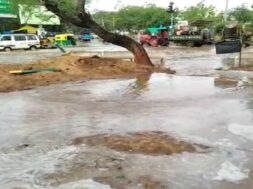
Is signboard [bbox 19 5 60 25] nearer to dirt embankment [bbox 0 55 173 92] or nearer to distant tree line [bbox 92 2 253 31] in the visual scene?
dirt embankment [bbox 0 55 173 92]

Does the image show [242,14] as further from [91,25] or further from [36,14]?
[91,25]

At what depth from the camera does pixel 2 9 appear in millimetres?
57312

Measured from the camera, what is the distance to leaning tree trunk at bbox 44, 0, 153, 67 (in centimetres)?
1934

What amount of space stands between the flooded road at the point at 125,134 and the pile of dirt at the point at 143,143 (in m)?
0.05

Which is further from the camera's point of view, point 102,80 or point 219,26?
point 219,26

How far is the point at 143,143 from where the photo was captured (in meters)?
7.64

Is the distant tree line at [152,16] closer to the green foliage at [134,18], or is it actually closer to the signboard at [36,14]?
the green foliage at [134,18]

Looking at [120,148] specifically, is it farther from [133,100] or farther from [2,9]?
[2,9]

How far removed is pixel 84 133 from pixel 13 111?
9.88ft

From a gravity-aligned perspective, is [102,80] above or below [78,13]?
below

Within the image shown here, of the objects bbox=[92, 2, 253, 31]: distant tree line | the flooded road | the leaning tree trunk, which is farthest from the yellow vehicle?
the flooded road

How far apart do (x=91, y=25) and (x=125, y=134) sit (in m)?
12.4

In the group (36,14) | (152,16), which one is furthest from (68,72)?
(152,16)

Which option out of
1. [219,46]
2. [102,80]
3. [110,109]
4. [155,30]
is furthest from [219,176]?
[155,30]
